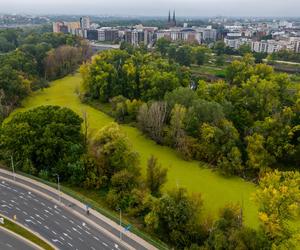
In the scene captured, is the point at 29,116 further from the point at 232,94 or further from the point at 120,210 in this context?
the point at 232,94

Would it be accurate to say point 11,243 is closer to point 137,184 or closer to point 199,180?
point 137,184

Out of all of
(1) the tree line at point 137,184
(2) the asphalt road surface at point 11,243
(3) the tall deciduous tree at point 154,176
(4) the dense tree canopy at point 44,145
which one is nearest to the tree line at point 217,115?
(1) the tree line at point 137,184

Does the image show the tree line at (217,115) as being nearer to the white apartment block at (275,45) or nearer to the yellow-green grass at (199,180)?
the yellow-green grass at (199,180)

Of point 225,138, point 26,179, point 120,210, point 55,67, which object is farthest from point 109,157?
point 55,67

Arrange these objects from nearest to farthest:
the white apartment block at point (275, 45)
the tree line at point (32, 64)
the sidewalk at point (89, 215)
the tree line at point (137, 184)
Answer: the tree line at point (137, 184) < the sidewalk at point (89, 215) < the tree line at point (32, 64) < the white apartment block at point (275, 45)

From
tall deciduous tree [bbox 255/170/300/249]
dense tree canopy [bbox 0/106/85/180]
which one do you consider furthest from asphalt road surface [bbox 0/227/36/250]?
tall deciduous tree [bbox 255/170/300/249]
